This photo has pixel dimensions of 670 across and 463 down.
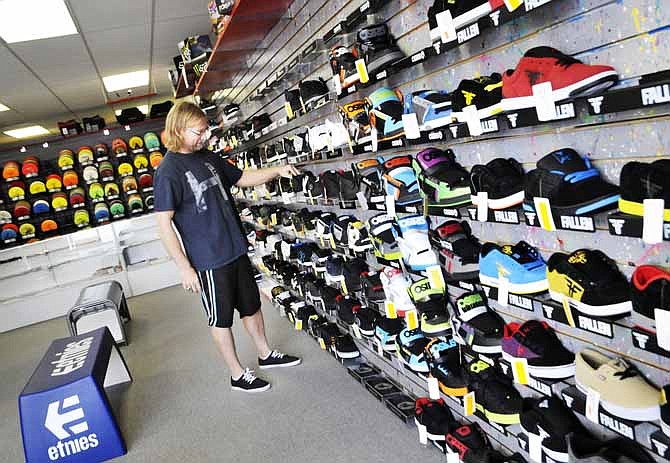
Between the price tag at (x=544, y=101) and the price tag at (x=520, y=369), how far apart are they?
0.86 meters

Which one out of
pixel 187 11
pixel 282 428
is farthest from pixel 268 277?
pixel 282 428

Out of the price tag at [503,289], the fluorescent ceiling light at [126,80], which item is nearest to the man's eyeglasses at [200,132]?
the price tag at [503,289]

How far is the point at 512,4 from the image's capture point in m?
1.47

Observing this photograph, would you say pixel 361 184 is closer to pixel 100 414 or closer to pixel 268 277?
pixel 100 414

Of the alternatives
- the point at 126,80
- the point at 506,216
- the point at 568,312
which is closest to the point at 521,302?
the point at 568,312

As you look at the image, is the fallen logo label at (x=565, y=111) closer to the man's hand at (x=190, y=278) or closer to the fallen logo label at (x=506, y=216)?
the fallen logo label at (x=506, y=216)

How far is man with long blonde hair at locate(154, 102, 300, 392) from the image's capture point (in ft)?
10.8

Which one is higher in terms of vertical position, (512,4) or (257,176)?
(512,4)

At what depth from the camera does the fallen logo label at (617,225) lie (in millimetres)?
1349

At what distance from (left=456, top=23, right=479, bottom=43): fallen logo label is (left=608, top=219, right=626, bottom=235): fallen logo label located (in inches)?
27.3

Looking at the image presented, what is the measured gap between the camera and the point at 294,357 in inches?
159

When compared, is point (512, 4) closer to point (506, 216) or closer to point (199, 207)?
point (506, 216)

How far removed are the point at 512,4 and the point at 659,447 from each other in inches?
50.8

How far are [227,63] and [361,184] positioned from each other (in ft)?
9.43
